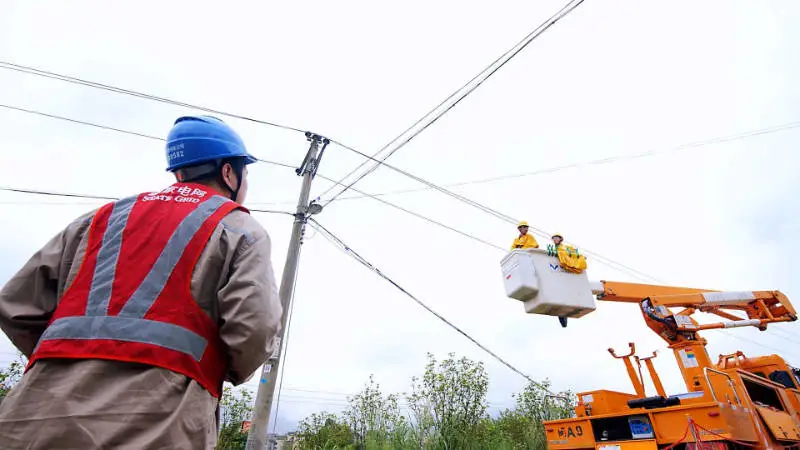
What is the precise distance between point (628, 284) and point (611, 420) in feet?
9.03

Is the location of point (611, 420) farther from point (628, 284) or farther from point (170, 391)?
point (170, 391)

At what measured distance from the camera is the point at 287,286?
27.3 ft

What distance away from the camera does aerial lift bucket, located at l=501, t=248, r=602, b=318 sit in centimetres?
635

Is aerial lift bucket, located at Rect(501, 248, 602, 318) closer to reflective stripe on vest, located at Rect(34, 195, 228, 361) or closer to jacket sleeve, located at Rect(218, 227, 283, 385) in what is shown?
jacket sleeve, located at Rect(218, 227, 283, 385)

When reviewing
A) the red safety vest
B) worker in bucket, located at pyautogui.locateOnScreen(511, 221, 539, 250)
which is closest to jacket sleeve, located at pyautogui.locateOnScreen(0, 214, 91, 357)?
the red safety vest

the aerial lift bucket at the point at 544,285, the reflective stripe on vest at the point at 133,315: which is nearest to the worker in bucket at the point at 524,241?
the aerial lift bucket at the point at 544,285

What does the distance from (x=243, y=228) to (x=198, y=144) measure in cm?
58

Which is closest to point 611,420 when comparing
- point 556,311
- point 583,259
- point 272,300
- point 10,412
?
point 556,311

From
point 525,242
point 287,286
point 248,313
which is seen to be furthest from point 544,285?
point 248,313

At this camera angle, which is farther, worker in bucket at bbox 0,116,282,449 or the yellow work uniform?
the yellow work uniform

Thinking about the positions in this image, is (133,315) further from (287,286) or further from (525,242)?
(287,286)

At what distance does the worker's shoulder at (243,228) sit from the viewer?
4.97ft

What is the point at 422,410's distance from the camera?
805 cm

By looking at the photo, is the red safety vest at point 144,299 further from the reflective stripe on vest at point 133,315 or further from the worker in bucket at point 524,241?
the worker in bucket at point 524,241
